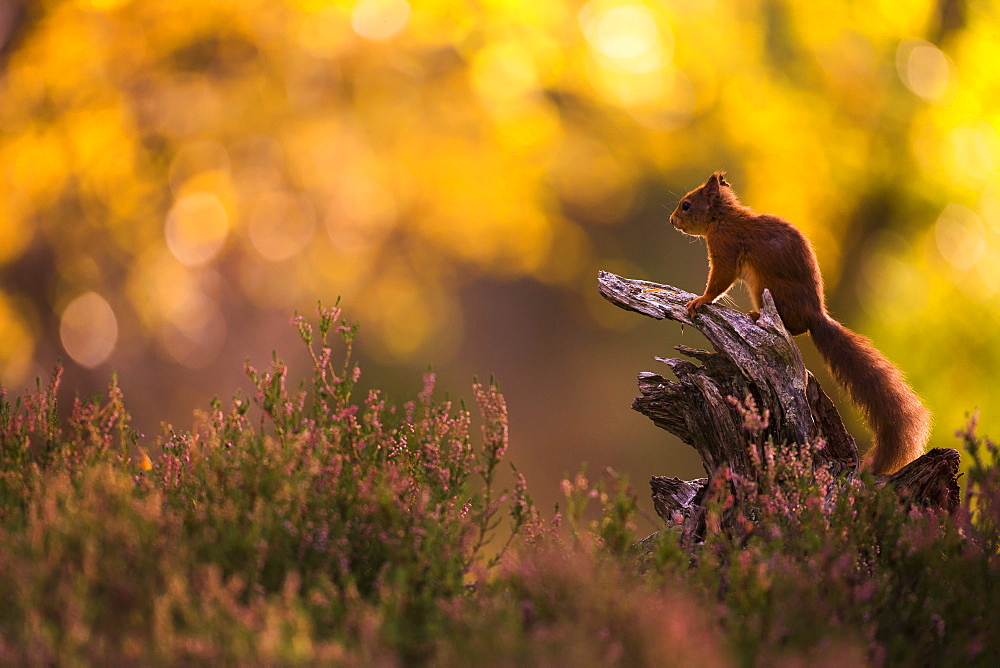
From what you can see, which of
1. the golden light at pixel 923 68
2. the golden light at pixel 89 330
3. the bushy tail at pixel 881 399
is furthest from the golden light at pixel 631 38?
the golden light at pixel 89 330

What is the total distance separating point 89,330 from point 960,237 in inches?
394

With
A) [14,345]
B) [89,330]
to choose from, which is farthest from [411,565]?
[89,330]

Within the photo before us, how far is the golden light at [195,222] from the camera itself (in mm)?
9664

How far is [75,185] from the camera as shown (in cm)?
964

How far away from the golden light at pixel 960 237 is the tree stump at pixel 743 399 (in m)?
5.59

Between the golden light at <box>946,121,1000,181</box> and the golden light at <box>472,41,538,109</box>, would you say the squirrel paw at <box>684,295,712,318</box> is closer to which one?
the golden light at <box>472,41,538,109</box>

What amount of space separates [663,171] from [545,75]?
1.88 metres

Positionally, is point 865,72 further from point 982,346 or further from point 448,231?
point 448,231

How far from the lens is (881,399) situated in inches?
179

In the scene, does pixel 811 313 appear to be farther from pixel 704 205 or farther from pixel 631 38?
pixel 631 38

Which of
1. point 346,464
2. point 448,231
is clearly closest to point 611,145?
point 448,231

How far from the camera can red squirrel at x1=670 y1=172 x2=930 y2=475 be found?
456 cm

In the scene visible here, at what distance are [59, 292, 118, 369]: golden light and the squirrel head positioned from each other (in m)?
7.12

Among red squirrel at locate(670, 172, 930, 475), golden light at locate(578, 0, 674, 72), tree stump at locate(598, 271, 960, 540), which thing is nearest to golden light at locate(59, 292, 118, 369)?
golden light at locate(578, 0, 674, 72)
